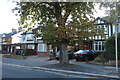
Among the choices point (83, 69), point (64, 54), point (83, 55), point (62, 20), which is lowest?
point (83, 69)

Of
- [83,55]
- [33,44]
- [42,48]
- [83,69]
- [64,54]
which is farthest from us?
[33,44]

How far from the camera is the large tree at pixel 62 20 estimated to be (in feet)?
45.5

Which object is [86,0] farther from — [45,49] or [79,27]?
[45,49]

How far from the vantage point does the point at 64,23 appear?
1408 cm

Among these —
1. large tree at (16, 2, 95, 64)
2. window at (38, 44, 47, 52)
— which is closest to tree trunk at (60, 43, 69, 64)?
large tree at (16, 2, 95, 64)

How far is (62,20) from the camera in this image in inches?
550

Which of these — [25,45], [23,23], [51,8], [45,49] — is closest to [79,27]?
[51,8]

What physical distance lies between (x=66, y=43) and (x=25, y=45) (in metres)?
29.1

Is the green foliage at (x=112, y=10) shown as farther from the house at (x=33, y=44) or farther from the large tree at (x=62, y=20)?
the house at (x=33, y=44)

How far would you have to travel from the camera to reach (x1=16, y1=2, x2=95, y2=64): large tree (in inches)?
546

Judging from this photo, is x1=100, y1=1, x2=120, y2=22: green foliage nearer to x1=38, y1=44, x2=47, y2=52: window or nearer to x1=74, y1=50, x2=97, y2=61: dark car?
x1=74, y1=50, x2=97, y2=61: dark car

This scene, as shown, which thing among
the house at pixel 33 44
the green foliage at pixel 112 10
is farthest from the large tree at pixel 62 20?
the house at pixel 33 44

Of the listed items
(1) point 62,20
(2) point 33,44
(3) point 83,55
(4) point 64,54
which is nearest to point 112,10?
(1) point 62,20

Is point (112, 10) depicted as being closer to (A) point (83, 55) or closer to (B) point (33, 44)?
(A) point (83, 55)
